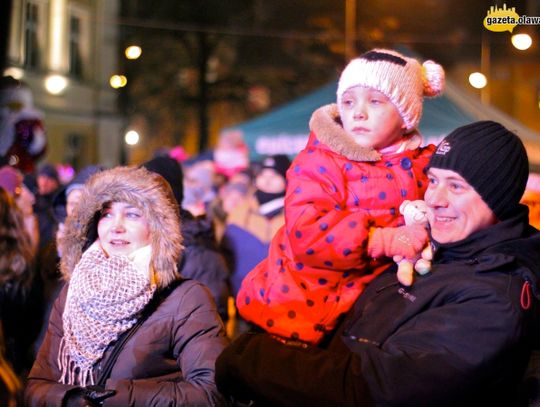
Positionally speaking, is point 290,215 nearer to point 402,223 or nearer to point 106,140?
point 402,223

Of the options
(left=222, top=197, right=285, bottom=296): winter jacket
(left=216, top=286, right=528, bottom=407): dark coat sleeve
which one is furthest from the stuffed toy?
(left=222, top=197, right=285, bottom=296): winter jacket

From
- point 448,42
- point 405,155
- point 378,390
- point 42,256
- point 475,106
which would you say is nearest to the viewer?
point 378,390

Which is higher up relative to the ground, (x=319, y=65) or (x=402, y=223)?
(x=319, y=65)

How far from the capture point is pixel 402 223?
2.53 metres

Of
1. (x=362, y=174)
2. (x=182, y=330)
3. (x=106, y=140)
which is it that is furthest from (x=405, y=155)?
(x=106, y=140)

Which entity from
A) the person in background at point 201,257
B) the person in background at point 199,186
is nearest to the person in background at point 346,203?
the person in background at point 201,257

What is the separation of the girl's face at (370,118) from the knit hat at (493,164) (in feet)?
1.12

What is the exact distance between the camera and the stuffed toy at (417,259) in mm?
2318

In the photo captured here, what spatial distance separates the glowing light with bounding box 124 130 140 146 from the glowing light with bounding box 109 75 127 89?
130cm

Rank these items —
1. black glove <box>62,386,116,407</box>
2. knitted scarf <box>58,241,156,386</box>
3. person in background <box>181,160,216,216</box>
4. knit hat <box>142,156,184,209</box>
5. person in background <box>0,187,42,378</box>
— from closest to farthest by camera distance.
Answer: black glove <box>62,386,116,407</box>
knitted scarf <box>58,241,156,386</box>
knit hat <box>142,156,184,209</box>
person in background <box>0,187,42,378</box>
person in background <box>181,160,216,216</box>

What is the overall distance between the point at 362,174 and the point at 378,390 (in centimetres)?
70

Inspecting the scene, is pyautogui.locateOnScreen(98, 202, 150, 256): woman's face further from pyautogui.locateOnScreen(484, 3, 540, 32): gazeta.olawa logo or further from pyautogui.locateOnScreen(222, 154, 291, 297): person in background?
pyautogui.locateOnScreen(222, 154, 291, 297): person in background

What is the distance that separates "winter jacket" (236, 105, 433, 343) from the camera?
2404mm

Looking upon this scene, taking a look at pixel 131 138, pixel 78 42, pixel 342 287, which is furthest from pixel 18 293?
pixel 131 138
